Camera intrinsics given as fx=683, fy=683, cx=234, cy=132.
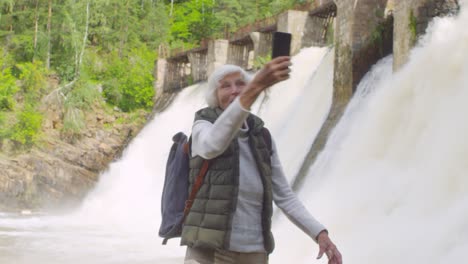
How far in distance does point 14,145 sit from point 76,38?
750 cm

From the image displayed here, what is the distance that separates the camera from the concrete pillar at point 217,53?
25.2 metres

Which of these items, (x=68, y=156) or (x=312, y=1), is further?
(x=68, y=156)

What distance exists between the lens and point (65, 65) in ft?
98.5

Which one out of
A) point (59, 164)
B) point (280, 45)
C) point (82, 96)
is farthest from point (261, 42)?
point (280, 45)

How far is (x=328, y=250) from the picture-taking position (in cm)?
248

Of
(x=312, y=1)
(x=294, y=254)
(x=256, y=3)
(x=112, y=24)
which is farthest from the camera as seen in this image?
(x=256, y=3)

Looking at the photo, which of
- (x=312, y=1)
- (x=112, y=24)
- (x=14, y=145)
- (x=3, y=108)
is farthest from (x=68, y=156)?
(x=112, y=24)

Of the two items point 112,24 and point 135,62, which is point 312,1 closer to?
point 135,62

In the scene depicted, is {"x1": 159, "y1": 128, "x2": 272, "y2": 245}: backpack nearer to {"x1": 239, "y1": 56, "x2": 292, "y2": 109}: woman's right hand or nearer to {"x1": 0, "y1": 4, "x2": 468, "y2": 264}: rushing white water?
{"x1": 239, "y1": 56, "x2": 292, "y2": 109}: woman's right hand

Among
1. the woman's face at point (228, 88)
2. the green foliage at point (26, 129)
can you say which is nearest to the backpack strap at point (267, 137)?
the woman's face at point (228, 88)

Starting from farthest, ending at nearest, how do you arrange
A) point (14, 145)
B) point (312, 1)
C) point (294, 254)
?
1. point (14, 145)
2. point (312, 1)
3. point (294, 254)

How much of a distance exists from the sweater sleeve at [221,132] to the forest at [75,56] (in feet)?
75.0

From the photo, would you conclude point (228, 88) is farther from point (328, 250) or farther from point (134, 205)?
point (134, 205)

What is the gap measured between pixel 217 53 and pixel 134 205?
22.7 ft
